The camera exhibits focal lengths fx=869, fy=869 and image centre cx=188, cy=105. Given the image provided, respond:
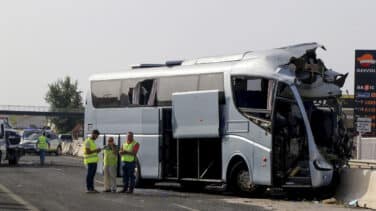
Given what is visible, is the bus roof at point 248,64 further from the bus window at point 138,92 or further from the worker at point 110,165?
the worker at point 110,165

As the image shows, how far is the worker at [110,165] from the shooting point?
23.6 meters

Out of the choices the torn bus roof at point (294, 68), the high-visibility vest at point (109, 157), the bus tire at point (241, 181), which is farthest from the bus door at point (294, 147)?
the high-visibility vest at point (109, 157)

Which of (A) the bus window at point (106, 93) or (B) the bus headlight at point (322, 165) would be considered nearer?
(B) the bus headlight at point (322, 165)

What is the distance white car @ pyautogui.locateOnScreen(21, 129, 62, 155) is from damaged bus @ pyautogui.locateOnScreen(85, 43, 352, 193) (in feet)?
100

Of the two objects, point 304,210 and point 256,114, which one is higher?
point 256,114

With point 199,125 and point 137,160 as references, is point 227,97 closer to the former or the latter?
point 199,125

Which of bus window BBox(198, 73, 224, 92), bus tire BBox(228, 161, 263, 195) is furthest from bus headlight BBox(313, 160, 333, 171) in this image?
bus window BBox(198, 73, 224, 92)

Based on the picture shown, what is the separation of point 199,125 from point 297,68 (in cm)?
331

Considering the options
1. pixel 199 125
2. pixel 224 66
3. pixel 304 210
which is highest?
pixel 224 66

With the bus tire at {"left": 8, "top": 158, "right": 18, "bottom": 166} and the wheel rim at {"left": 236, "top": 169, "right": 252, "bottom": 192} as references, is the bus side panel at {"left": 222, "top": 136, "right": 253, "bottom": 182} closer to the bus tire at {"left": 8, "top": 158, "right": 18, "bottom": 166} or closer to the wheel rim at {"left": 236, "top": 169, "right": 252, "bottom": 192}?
the wheel rim at {"left": 236, "top": 169, "right": 252, "bottom": 192}

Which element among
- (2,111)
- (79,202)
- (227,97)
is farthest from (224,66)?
(2,111)

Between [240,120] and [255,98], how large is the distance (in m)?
0.72

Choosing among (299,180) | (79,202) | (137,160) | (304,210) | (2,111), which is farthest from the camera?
(2,111)

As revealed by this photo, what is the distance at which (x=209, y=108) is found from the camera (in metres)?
22.3
